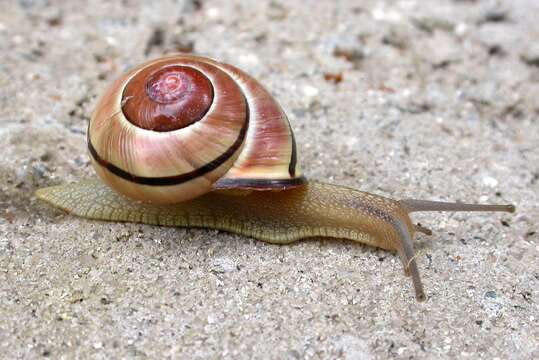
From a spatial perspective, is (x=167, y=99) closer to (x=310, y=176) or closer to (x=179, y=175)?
(x=179, y=175)

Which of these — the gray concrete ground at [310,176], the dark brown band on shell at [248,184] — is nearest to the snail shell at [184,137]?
the dark brown band on shell at [248,184]

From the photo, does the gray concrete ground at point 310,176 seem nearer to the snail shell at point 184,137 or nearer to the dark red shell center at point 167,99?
the snail shell at point 184,137

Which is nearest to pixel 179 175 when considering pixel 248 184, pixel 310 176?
pixel 248 184

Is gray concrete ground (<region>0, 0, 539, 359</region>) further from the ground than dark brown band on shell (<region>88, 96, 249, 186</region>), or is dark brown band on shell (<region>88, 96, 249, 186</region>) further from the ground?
dark brown band on shell (<region>88, 96, 249, 186</region>)

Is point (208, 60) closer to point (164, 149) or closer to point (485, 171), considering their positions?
point (164, 149)

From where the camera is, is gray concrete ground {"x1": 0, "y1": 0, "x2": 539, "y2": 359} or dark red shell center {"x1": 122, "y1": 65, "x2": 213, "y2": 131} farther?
dark red shell center {"x1": 122, "y1": 65, "x2": 213, "y2": 131}

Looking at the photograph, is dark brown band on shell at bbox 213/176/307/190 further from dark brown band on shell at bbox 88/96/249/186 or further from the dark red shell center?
the dark red shell center

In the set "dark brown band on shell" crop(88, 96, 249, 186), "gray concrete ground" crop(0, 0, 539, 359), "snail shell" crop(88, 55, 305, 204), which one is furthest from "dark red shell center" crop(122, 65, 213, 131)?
"gray concrete ground" crop(0, 0, 539, 359)
